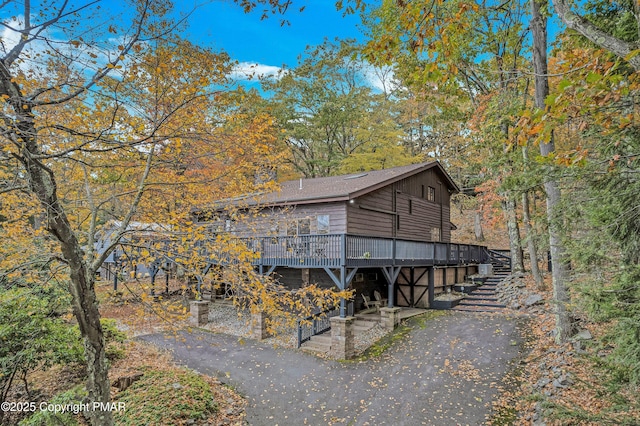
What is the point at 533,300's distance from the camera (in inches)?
526

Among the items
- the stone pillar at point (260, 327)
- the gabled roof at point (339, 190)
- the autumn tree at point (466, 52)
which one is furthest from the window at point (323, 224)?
the autumn tree at point (466, 52)

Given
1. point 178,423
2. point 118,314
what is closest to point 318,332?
point 178,423

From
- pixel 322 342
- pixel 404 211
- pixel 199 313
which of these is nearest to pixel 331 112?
pixel 404 211

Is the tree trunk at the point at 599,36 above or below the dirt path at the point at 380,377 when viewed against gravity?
above

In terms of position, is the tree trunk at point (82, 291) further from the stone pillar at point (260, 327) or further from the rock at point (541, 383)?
the rock at point (541, 383)

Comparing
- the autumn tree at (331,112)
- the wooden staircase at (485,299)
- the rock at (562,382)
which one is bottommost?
the rock at (562,382)

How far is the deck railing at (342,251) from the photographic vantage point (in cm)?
1139

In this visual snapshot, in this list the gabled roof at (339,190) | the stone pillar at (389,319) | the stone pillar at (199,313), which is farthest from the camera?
the stone pillar at (199,313)

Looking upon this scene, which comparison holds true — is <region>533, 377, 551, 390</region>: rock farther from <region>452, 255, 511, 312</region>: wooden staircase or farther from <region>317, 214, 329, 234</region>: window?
<region>317, 214, 329, 234</region>: window

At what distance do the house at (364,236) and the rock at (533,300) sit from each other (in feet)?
12.7

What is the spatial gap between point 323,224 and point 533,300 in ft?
29.8

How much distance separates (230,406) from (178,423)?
1.37 m

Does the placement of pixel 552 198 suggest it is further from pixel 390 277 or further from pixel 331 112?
pixel 331 112

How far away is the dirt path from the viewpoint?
7.14 m
